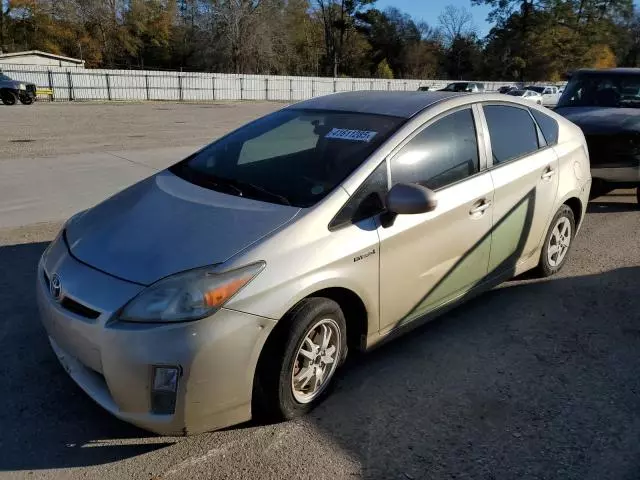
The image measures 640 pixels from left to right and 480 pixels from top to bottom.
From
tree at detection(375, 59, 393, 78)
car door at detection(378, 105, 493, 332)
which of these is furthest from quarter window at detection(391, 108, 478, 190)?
tree at detection(375, 59, 393, 78)

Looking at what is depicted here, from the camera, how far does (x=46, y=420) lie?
112 inches

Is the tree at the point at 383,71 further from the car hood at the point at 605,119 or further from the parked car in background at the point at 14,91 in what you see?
the car hood at the point at 605,119

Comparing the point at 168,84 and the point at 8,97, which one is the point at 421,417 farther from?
the point at 168,84

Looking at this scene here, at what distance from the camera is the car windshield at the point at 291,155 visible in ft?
10.6

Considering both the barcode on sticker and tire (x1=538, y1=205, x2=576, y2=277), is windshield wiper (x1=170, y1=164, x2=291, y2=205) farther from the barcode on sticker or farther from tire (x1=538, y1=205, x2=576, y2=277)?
tire (x1=538, y1=205, x2=576, y2=277)

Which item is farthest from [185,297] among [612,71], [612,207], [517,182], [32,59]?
[32,59]

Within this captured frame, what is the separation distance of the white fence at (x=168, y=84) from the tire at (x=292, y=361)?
3545 centimetres

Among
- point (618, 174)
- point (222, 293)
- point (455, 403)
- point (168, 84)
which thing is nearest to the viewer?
point (222, 293)

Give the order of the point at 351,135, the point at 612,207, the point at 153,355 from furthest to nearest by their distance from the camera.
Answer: the point at 612,207 < the point at 351,135 < the point at 153,355

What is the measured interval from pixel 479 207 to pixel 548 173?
1.11 m

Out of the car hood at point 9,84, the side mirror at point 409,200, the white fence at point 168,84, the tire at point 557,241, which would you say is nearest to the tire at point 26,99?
the car hood at point 9,84

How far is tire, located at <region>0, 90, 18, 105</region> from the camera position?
25.9 meters

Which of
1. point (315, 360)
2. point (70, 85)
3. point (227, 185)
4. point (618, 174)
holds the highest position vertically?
point (227, 185)

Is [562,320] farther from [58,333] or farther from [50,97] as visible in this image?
[50,97]
